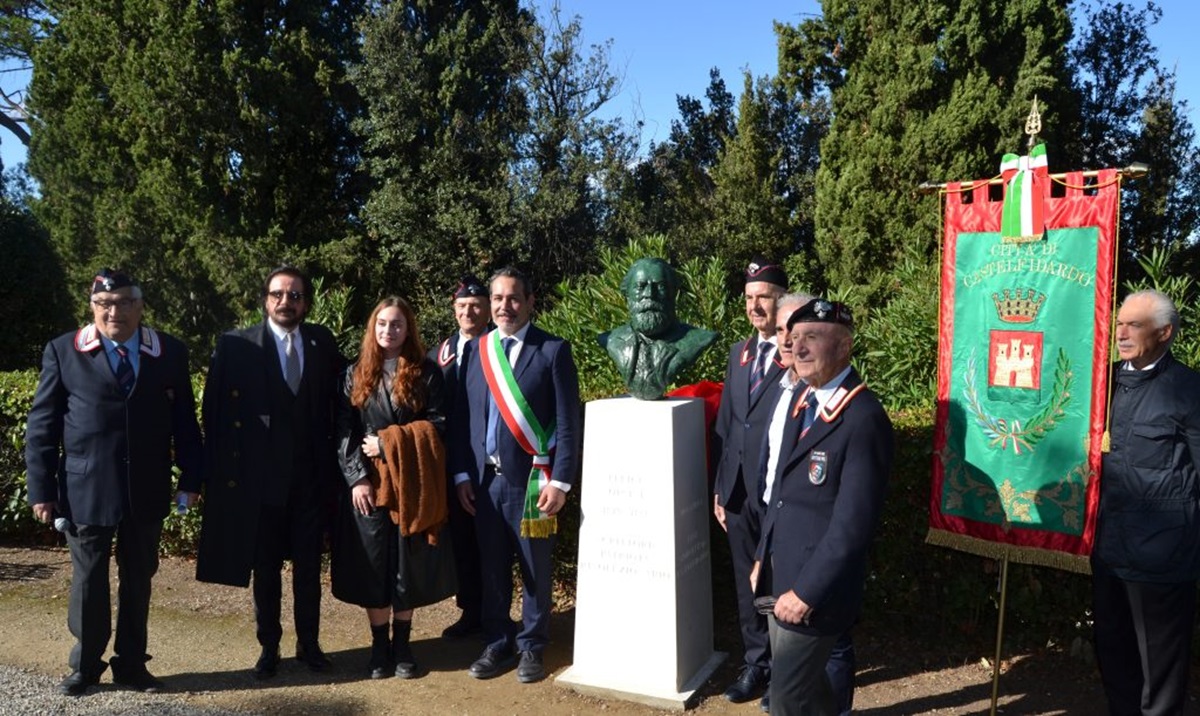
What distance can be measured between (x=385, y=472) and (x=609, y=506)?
992 mm

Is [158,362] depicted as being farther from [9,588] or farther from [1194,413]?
[1194,413]

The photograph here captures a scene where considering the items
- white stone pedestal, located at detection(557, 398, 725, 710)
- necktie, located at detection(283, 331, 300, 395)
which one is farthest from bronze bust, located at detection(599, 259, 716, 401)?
necktie, located at detection(283, 331, 300, 395)

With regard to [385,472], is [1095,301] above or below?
above

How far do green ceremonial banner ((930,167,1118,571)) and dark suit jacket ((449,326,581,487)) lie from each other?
160 centimetres

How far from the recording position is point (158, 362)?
4250mm

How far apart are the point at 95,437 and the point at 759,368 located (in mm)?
2865

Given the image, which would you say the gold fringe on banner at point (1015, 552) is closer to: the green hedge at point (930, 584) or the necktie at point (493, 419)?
the green hedge at point (930, 584)

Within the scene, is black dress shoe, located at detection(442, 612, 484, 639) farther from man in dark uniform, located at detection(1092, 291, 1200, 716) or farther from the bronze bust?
man in dark uniform, located at detection(1092, 291, 1200, 716)

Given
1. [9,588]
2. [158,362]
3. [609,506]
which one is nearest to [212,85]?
[9,588]

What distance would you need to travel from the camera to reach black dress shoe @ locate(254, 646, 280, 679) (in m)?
4.42

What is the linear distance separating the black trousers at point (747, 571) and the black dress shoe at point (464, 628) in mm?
1524

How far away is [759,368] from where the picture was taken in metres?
4.07

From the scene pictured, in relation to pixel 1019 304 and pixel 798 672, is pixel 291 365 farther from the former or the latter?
pixel 1019 304

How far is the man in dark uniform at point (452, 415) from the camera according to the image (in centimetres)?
457
